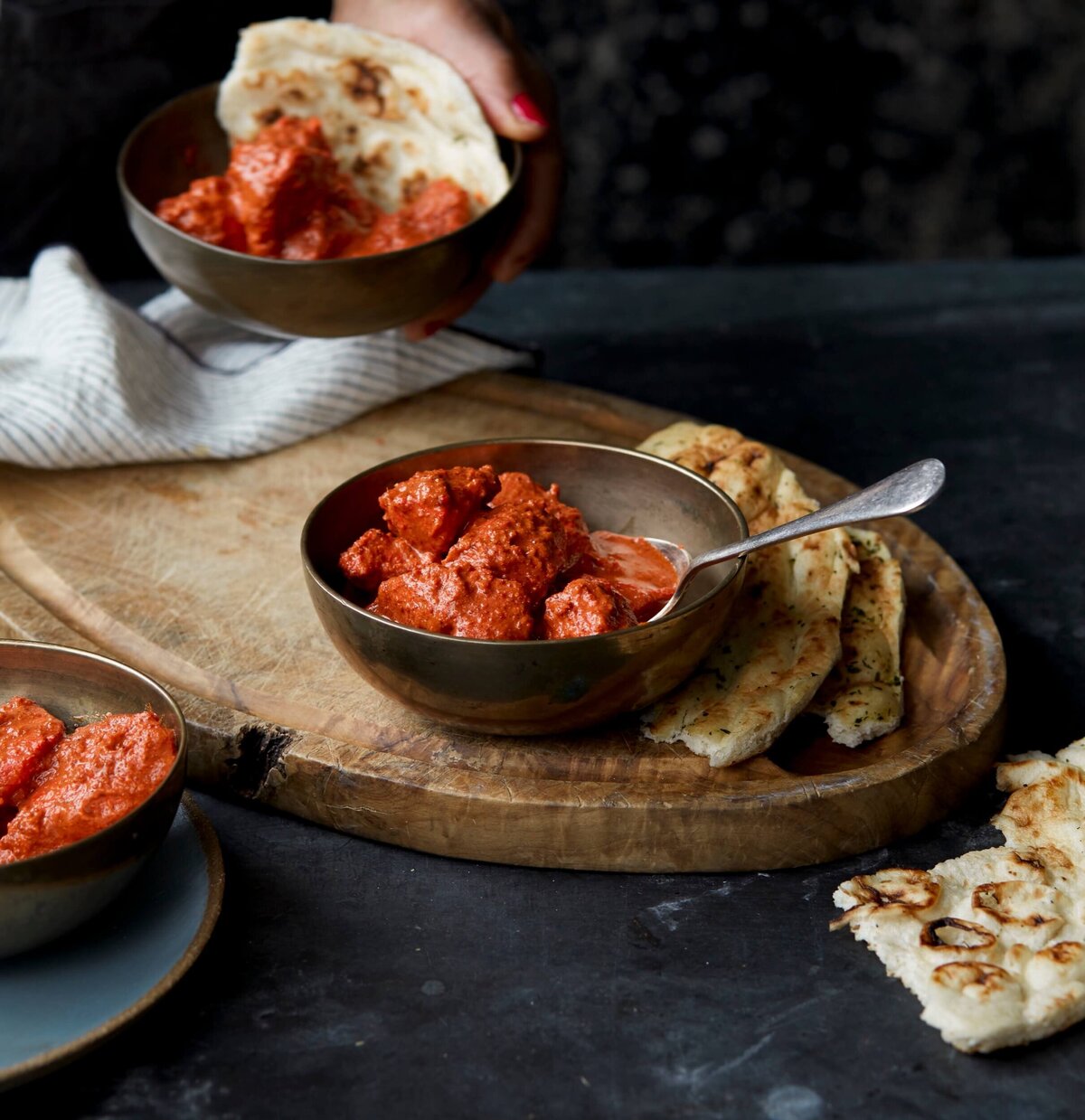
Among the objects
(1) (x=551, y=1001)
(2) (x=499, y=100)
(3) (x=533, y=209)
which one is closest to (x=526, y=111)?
(2) (x=499, y=100)

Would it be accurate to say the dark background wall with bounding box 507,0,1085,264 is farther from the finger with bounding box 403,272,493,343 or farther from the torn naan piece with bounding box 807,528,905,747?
the torn naan piece with bounding box 807,528,905,747

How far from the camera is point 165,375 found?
271cm

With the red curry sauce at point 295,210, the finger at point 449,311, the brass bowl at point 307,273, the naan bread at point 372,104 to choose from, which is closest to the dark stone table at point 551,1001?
the brass bowl at point 307,273

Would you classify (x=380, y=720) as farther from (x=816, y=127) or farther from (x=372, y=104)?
(x=816, y=127)

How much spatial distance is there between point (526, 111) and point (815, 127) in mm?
2408

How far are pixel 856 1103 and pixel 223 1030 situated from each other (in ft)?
2.19

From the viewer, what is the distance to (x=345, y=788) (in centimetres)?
174

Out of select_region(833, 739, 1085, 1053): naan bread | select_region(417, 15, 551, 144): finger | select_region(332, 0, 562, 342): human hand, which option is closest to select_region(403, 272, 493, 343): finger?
select_region(332, 0, 562, 342): human hand

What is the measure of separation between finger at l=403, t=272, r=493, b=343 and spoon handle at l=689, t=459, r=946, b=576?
3.13 ft

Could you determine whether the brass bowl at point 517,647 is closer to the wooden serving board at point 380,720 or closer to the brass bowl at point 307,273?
the wooden serving board at point 380,720

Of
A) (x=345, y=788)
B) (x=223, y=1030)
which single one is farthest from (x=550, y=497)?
(x=223, y=1030)

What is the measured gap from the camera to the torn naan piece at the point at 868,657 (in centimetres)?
185

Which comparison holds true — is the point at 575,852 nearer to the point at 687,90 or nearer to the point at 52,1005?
the point at 52,1005

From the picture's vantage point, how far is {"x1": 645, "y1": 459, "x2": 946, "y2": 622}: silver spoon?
1.68 meters
